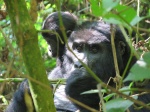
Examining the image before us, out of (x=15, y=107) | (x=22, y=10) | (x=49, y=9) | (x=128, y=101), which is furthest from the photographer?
(x=49, y=9)

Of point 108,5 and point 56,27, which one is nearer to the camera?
point 108,5

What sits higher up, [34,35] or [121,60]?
[34,35]

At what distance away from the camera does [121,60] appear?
3057 mm

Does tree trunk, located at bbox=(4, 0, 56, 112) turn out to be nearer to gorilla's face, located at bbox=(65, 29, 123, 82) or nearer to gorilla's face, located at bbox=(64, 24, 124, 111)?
gorilla's face, located at bbox=(64, 24, 124, 111)

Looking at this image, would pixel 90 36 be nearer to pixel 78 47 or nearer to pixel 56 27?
pixel 78 47

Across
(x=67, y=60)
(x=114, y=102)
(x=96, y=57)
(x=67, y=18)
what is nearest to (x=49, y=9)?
(x=67, y=18)

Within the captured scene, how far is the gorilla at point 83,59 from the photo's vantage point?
2.69 metres

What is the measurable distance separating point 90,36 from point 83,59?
0.26 meters

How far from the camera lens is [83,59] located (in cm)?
300

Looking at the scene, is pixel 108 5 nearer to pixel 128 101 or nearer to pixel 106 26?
pixel 128 101

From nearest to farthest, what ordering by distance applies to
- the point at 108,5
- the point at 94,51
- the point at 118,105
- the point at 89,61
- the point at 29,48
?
1. the point at 108,5
2. the point at 118,105
3. the point at 29,48
4. the point at 89,61
5. the point at 94,51

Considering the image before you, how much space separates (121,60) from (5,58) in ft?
3.96

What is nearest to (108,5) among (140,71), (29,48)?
(140,71)

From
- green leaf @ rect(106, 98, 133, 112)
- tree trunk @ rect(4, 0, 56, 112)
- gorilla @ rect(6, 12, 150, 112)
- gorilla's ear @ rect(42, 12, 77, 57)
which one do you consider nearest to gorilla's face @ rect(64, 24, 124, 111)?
gorilla @ rect(6, 12, 150, 112)
